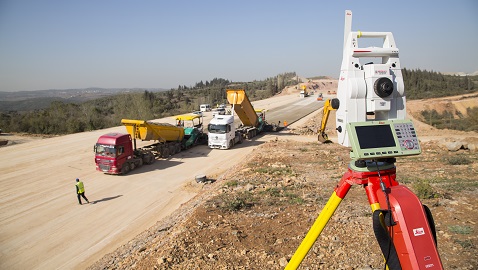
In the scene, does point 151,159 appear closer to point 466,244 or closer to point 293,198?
point 293,198

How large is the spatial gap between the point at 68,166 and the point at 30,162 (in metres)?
3.38

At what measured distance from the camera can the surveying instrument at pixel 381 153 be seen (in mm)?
2705

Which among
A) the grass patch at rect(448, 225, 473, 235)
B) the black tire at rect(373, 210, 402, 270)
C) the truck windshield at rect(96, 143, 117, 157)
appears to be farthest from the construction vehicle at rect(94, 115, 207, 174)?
the black tire at rect(373, 210, 402, 270)

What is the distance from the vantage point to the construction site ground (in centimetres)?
644

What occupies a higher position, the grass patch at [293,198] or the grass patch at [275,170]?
the grass patch at [293,198]

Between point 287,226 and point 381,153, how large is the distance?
222 inches

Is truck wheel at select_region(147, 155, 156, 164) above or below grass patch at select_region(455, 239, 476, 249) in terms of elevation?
below

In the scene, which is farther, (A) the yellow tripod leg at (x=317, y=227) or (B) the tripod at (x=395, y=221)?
(A) the yellow tripod leg at (x=317, y=227)

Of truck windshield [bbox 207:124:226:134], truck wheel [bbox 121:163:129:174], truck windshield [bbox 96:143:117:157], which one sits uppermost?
truck windshield [bbox 207:124:226:134]

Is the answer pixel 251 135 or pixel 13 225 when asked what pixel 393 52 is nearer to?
pixel 13 225

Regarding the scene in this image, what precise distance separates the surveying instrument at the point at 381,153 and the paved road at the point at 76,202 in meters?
8.75

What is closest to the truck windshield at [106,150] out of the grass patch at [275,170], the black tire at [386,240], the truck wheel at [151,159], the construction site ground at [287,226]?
the truck wheel at [151,159]

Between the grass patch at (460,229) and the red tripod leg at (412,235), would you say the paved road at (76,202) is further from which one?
the grass patch at (460,229)

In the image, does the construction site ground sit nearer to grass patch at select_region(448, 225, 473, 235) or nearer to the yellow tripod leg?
grass patch at select_region(448, 225, 473, 235)
